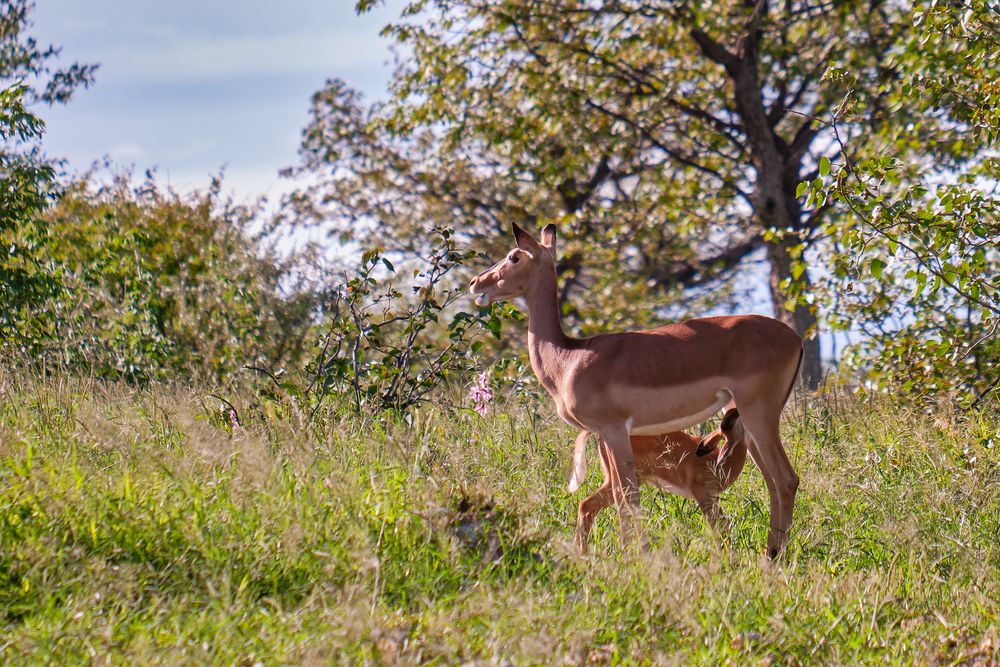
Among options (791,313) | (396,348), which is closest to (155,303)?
(396,348)

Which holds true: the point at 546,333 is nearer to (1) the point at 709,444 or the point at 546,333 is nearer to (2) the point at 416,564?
(1) the point at 709,444

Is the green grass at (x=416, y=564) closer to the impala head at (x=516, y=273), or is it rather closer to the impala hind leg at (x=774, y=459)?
the impala hind leg at (x=774, y=459)

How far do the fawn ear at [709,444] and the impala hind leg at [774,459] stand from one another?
0.31 metres

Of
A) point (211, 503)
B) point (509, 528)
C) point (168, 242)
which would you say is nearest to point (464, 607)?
point (509, 528)

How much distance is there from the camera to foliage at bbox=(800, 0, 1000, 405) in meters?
7.40

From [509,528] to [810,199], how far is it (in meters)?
3.04

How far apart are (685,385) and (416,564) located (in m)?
1.93

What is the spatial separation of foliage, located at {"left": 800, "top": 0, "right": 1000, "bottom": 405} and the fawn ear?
1630 mm

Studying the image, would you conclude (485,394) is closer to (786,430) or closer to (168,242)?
(786,430)

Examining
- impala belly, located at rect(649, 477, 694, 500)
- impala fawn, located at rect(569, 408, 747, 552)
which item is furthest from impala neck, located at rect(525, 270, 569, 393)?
impala belly, located at rect(649, 477, 694, 500)

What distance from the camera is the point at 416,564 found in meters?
4.99

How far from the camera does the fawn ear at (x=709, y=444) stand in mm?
6422

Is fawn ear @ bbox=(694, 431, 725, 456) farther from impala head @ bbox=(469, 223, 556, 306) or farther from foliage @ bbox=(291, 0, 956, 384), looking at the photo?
foliage @ bbox=(291, 0, 956, 384)

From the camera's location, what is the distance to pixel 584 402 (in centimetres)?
611
